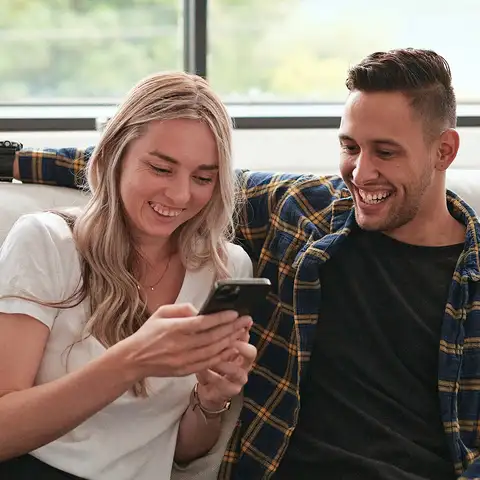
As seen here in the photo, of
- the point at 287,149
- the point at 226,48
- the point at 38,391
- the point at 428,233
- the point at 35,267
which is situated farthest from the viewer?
the point at 226,48

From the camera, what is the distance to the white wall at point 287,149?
8.89 ft

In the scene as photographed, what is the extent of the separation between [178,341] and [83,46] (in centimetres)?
167

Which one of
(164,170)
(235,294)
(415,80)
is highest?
(415,80)

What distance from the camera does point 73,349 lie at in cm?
161

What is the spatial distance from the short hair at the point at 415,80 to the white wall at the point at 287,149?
2.92 ft

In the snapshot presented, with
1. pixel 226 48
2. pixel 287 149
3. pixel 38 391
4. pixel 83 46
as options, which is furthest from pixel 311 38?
pixel 38 391

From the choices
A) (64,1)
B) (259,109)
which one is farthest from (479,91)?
(64,1)

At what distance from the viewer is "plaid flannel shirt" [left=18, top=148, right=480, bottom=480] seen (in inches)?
67.7

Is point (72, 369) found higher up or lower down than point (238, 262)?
lower down

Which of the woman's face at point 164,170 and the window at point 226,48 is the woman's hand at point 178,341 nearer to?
the woman's face at point 164,170

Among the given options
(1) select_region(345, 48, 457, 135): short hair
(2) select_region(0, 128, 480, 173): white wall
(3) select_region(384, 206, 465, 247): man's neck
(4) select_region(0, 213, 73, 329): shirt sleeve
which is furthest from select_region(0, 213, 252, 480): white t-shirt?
(2) select_region(0, 128, 480, 173): white wall

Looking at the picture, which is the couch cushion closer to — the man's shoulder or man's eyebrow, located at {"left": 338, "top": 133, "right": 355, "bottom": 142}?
the man's shoulder

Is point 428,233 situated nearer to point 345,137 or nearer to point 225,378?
point 345,137

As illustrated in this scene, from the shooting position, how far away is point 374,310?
69.5 inches
